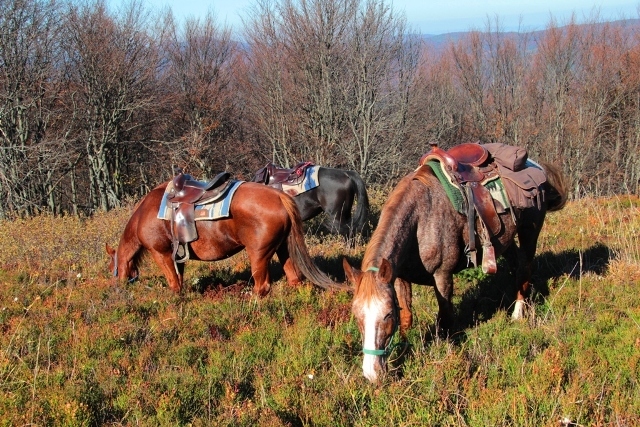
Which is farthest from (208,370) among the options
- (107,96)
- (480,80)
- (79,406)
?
(480,80)

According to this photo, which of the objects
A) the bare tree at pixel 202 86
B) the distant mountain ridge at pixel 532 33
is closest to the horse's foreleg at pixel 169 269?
the bare tree at pixel 202 86

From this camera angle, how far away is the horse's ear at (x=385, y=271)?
3568mm

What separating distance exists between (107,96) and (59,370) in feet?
64.9

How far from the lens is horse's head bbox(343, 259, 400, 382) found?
3.49 m

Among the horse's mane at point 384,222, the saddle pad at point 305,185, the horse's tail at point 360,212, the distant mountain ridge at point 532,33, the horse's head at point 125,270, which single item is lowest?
the horse's tail at point 360,212

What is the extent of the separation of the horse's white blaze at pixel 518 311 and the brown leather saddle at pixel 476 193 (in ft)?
2.99

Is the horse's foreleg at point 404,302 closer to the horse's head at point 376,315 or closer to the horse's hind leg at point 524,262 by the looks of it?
the horse's head at point 376,315

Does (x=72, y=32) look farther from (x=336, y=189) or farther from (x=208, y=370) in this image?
(x=208, y=370)

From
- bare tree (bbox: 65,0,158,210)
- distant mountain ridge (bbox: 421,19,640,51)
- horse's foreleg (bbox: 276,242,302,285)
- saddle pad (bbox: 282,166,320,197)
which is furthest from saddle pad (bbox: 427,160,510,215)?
distant mountain ridge (bbox: 421,19,640,51)

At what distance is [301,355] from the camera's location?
433 cm

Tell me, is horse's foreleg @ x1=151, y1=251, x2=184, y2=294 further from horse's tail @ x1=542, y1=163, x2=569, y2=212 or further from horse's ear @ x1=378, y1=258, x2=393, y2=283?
horse's tail @ x1=542, y1=163, x2=569, y2=212

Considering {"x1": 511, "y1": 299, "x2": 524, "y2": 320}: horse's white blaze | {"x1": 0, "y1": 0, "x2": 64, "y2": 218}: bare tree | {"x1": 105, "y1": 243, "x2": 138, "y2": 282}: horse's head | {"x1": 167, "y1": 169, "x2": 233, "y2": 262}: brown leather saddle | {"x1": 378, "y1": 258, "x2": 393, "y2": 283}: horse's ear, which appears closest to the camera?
{"x1": 378, "y1": 258, "x2": 393, "y2": 283}: horse's ear

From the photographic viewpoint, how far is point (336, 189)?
10391 millimetres

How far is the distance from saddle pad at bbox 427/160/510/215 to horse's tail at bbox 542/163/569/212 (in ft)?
4.34
